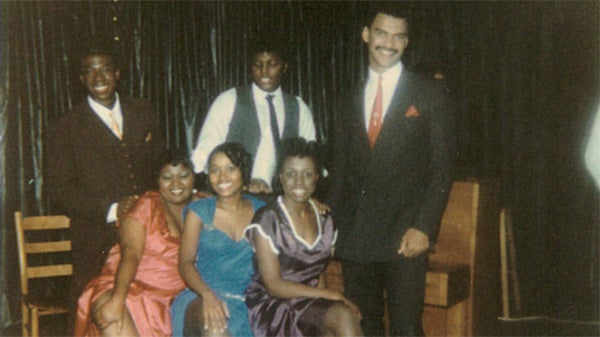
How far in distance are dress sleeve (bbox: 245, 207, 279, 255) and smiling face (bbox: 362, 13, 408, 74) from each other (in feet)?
2.56

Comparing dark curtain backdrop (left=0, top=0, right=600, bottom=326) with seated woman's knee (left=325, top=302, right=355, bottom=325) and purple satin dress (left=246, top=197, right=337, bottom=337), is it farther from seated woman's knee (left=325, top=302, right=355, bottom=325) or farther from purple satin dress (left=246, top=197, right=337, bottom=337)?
seated woman's knee (left=325, top=302, right=355, bottom=325)

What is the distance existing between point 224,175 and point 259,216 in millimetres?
272

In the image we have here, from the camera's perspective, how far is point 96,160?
11.7 feet

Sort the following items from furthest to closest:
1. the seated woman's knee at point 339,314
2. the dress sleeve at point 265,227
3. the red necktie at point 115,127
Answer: the red necktie at point 115,127
the dress sleeve at point 265,227
the seated woman's knee at point 339,314

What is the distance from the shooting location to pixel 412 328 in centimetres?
282

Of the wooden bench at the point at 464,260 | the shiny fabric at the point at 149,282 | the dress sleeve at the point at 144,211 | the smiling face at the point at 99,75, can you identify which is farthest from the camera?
the wooden bench at the point at 464,260

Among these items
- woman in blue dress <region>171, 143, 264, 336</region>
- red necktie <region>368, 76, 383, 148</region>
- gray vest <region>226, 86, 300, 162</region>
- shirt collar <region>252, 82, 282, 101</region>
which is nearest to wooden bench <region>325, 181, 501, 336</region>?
gray vest <region>226, 86, 300, 162</region>

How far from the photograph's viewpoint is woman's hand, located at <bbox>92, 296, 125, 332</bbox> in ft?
9.91

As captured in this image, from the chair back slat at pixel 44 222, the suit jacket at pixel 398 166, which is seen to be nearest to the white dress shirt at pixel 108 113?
the chair back slat at pixel 44 222

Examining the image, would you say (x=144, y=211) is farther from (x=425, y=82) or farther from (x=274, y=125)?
(x=425, y=82)

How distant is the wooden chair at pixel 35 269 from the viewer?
155 inches

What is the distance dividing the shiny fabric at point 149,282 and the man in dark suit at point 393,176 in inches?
32.3

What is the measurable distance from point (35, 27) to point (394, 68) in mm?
2876

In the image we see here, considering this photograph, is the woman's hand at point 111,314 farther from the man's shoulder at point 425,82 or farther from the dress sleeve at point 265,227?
the man's shoulder at point 425,82
